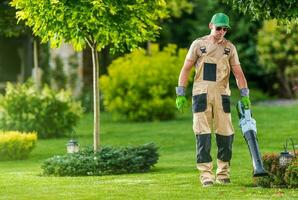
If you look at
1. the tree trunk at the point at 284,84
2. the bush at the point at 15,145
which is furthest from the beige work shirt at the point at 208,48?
the tree trunk at the point at 284,84

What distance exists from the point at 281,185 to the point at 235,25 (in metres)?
27.3

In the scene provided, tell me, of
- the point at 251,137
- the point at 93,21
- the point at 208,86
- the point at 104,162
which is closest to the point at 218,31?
the point at 208,86

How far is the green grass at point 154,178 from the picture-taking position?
12.2 m

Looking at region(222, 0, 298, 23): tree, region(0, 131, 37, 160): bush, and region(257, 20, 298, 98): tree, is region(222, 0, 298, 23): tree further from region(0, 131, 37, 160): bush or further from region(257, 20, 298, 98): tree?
region(257, 20, 298, 98): tree

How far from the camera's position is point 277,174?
1264 centimetres

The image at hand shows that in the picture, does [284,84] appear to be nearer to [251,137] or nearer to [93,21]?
[93,21]

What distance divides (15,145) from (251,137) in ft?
22.2

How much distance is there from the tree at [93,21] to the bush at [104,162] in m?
0.32

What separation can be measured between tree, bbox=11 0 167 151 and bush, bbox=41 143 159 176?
1.06ft

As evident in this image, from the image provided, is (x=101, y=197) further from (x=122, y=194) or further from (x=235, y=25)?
(x=235, y=25)

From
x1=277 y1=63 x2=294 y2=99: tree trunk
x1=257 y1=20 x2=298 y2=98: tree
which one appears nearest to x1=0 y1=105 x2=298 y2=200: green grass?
x1=257 y1=20 x2=298 y2=98: tree

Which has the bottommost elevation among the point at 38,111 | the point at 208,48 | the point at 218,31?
the point at 38,111

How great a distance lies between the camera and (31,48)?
34.1m

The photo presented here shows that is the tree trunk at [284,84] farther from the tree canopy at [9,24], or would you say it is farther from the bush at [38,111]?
the tree canopy at [9,24]
